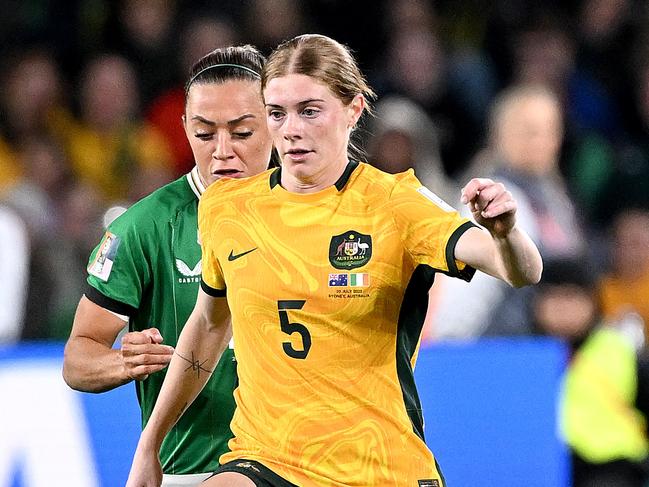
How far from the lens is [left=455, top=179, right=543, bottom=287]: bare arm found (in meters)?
3.06

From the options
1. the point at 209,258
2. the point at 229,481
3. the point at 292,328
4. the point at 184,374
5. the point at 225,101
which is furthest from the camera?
the point at 225,101

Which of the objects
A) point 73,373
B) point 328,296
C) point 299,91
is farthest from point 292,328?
point 73,373

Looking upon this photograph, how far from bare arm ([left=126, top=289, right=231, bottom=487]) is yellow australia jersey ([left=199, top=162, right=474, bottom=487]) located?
333 mm

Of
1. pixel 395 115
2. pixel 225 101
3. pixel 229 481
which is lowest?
pixel 229 481

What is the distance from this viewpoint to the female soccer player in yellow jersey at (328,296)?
3471 mm

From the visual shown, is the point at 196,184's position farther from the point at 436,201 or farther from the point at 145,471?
the point at 436,201

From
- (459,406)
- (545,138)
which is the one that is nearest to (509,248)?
(459,406)

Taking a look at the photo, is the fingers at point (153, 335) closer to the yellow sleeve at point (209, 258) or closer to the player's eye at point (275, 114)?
the yellow sleeve at point (209, 258)

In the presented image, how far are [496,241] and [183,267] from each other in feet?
4.61

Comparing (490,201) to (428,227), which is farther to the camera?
(428,227)

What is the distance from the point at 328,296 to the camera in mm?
3486

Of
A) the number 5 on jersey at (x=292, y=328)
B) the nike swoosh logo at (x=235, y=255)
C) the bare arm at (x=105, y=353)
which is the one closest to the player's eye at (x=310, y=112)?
the nike swoosh logo at (x=235, y=255)

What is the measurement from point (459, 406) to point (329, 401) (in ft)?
9.38

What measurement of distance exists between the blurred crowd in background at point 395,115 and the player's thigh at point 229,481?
3.42m
